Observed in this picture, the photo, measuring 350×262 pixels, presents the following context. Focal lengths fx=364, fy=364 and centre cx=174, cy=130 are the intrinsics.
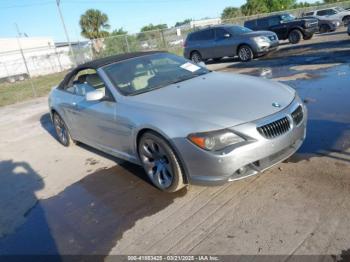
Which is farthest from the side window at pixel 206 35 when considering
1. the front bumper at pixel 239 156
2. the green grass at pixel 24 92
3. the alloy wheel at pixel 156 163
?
the front bumper at pixel 239 156

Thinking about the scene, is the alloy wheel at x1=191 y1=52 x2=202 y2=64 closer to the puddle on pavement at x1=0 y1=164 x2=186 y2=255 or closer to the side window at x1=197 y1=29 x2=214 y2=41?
the side window at x1=197 y1=29 x2=214 y2=41

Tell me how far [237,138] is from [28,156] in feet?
15.7

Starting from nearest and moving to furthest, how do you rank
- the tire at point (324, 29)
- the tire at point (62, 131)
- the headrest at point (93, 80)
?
the headrest at point (93, 80) < the tire at point (62, 131) < the tire at point (324, 29)

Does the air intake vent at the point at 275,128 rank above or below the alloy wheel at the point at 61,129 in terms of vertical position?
above

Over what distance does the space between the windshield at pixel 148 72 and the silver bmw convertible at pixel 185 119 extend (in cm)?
1

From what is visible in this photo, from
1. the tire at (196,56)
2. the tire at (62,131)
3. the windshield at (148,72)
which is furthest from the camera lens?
the tire at (196,56)

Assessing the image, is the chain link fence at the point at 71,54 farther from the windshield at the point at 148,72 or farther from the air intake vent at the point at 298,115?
the air intake vent at the point at 298,115

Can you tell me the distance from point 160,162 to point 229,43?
12.8 m

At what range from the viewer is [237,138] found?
3.48 metres

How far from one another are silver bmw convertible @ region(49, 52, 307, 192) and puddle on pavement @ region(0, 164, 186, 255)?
317mm

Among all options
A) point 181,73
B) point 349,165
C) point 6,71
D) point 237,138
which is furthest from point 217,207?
point 6,71

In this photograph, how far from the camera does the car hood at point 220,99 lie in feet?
11.9

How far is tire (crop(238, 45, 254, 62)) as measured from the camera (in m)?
15.3

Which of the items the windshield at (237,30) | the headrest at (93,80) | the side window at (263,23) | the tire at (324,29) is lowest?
the tire at (324,29)
